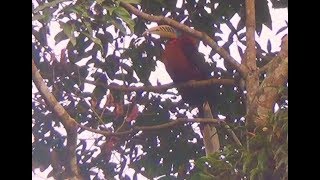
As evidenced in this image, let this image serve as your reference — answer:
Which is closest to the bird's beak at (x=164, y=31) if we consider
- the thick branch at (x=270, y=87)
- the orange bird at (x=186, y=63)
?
the orange bird at (x=186, y=63)

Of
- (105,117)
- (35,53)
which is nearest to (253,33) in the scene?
(105,117)

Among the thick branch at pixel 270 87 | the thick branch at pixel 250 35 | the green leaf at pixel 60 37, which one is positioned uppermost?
the green leaf at pixel 60 37

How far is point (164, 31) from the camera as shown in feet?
4.69

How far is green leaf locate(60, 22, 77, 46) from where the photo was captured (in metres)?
1.45

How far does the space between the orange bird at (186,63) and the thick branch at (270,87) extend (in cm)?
10

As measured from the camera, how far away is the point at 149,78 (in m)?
1.42

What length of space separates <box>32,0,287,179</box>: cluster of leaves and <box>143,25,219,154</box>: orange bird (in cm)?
2

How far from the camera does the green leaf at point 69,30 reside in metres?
1.45

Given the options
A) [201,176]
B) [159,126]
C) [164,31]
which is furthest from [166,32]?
[201,176]

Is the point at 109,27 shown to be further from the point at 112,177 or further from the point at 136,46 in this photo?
the point at 112,177

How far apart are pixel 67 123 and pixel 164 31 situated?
31 centimetres

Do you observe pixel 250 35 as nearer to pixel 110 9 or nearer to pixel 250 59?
pixel 250 59

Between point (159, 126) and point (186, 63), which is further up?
point (186, 63)

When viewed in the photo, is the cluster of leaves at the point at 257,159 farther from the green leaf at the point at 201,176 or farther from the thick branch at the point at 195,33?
the thick branch at the point at 195,33
